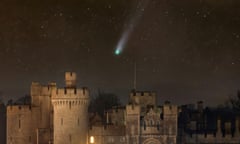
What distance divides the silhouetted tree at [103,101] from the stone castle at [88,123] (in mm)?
33488

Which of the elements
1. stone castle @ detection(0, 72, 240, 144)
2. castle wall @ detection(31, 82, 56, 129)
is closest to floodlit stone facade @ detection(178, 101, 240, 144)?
stone castle @ detection(0, 72, 240, 144)

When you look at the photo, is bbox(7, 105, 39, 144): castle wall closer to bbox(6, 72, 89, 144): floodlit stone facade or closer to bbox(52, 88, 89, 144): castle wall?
bbox(6, 72, 89, 144): floodlit stone facade

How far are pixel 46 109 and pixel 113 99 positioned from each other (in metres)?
41.7

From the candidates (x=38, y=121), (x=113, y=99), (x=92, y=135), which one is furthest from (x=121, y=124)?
(x=113, y=99)

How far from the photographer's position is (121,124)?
64.6 meters

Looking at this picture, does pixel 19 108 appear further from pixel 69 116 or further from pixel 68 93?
pixel 69 116

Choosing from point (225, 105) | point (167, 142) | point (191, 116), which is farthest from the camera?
point (225, 105)

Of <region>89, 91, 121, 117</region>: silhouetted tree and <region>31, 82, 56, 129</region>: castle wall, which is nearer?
<region>31, 82, 56, 129</region>: castle wall

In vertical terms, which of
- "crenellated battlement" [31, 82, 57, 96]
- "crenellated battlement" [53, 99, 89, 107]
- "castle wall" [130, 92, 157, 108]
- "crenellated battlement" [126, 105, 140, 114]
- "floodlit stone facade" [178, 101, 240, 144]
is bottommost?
"floodlit stone facade" [178, 101, 240, 144]

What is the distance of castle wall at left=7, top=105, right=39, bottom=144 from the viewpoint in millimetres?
65500

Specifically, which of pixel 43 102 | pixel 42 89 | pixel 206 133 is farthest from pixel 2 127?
pixel 206 133

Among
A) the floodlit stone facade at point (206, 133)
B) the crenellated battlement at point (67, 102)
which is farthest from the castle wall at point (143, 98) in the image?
the crenellated battlement at point (67, 102)

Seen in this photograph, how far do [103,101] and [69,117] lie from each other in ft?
150

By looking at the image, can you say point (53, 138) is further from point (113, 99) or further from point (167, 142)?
point (113, 99)
